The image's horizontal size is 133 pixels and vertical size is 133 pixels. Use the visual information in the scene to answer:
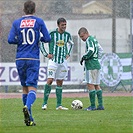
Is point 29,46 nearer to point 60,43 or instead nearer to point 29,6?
point 29,6

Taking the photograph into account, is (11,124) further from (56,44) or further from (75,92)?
(75,92)

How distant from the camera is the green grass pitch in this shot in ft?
35.1

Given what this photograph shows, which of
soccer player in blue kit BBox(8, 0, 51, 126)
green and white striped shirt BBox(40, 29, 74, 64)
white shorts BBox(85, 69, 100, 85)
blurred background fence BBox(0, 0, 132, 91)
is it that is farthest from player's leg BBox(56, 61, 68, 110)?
blurred background fence BBox(0, 0, 132, 91)

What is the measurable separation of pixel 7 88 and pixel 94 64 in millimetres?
10029

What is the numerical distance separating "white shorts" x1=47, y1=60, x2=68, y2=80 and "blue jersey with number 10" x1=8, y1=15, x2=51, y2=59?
4397 mm

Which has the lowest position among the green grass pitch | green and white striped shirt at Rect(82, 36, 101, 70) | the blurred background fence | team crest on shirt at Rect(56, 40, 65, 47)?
the green grass pitch

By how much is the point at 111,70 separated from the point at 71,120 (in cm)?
1248

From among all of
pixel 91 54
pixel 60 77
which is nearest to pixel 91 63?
pixel 91 54

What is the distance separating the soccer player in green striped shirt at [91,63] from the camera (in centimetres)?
1543

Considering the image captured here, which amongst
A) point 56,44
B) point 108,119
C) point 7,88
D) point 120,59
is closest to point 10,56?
point 7,88

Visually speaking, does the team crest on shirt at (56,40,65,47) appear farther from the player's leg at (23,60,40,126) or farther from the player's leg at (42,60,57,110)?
the player's leg at (23,60,40,126)

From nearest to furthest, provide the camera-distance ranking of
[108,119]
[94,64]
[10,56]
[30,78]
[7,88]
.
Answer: [30,78]
[108,119]
[94,64]
[7,88]
[10,56]

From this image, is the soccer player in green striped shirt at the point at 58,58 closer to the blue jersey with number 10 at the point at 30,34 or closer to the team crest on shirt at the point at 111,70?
the blue jersey with number 10 at the point at 30,34

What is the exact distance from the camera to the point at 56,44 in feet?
52.5
